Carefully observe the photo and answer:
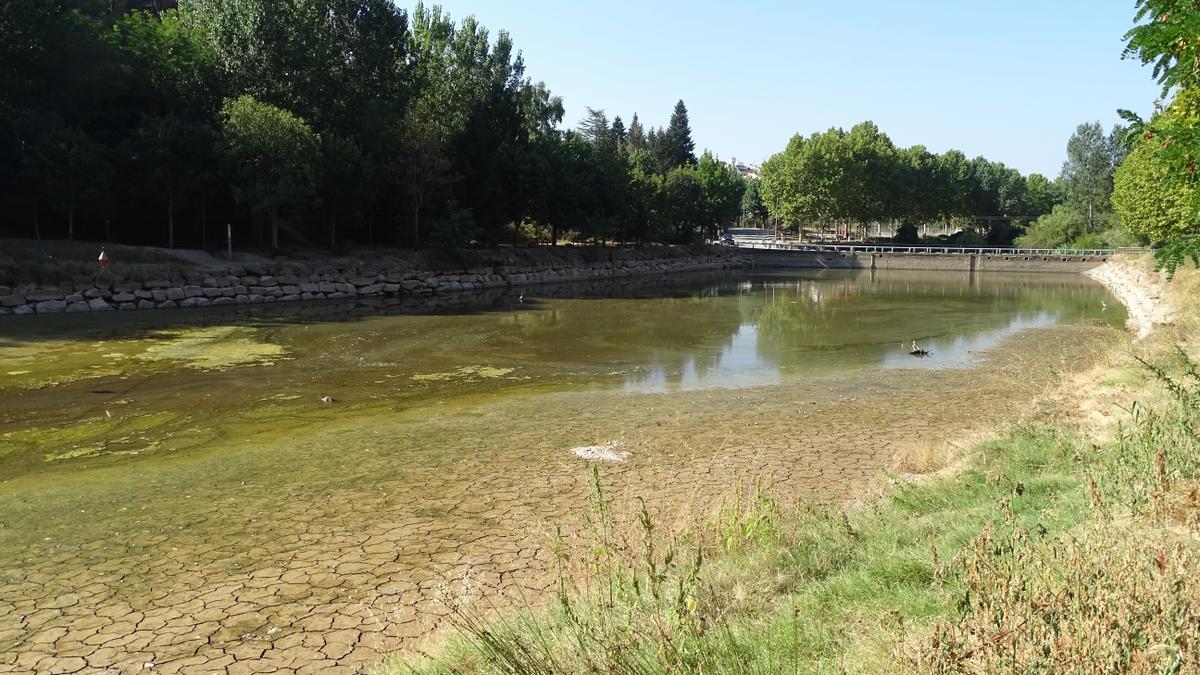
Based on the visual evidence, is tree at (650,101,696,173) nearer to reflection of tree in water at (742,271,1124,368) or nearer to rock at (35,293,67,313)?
reflection of tree in water at (742,271,1124,368)

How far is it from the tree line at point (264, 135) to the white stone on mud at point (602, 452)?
30613mm

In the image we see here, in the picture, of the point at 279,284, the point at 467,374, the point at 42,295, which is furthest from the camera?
the point at 279,284

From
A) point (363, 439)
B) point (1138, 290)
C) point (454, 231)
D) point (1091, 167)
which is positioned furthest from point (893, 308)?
point (1091, 167)

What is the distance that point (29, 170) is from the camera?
108 ft

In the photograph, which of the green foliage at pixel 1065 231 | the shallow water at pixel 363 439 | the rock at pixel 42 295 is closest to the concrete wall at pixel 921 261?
the green foliage at pixel 1065 231

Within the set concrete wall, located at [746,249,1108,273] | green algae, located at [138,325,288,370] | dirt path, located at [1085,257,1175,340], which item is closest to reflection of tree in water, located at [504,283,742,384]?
green algae, located at [138,325,288,370]

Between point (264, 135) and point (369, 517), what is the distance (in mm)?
33033

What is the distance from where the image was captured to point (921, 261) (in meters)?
74.9

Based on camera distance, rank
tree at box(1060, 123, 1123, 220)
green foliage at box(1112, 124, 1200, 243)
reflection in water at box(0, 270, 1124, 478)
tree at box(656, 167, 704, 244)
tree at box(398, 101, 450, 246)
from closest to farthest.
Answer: reflection in water at box(0, 270, 1124, 478) → green foliage at box(1112, 124, 1200, 243) → tree at box(398, 101, 450, 246) → tree at box(656, 167, 704, 244) → tree at box(1060, 123, 1123, 220)

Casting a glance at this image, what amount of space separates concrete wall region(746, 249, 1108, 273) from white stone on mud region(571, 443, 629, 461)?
68.0 meters

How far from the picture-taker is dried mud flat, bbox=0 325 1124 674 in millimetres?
6312

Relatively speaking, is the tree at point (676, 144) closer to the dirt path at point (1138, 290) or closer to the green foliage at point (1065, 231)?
the green foliage at point (1065, 231)

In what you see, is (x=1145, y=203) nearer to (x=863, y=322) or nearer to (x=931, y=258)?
(x=863, y=322)

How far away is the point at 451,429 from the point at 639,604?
9.72 metres
